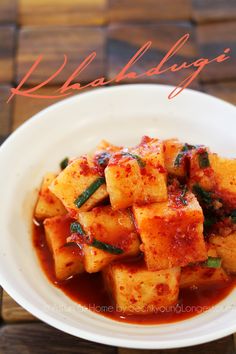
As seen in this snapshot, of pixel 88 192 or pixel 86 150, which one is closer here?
pixel 88 192

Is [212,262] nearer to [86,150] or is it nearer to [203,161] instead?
[203,161]

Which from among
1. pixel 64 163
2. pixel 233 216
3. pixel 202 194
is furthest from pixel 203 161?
pixel 64 163

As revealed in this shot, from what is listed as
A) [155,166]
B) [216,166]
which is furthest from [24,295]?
[216,166]

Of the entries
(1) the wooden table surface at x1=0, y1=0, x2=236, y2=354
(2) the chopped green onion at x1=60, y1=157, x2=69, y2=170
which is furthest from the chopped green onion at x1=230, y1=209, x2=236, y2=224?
(1) the wooden table surface at x1=0, y1=0, x2=236, y2=354

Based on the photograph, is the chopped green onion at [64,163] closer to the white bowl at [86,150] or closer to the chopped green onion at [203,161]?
the white bowl at [86,150]

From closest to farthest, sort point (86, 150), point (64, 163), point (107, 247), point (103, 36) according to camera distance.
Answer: point (107, 247) < point (64, 163) < point (86, 150) < point (103, 36)

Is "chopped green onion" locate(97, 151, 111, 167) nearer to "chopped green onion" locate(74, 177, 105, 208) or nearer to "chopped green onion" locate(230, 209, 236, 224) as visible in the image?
"chopped green onion" locate(74, 177, 105, 208)
